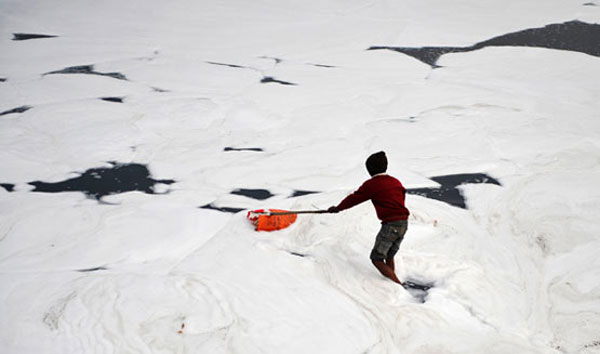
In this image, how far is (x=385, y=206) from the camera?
7.38ft

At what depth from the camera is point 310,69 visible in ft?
18.4

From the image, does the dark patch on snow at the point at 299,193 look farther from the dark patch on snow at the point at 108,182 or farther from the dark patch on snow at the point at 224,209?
the dark patch on snow at the point at 108,182

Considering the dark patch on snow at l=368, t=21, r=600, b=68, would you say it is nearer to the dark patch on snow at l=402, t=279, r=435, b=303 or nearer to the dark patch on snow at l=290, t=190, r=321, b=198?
the dark patch on snow at l=290, t=190, r=321, b=198

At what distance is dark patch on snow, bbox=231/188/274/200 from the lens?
3.25 meters

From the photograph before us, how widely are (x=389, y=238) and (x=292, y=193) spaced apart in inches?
44.6

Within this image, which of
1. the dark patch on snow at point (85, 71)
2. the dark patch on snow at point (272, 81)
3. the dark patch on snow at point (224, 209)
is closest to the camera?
the dark patch on snow at point (224, 209)

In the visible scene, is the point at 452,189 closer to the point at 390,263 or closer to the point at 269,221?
the point at 390,263

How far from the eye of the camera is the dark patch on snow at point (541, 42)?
5.89 m

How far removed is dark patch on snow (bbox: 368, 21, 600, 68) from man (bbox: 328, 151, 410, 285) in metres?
3.72

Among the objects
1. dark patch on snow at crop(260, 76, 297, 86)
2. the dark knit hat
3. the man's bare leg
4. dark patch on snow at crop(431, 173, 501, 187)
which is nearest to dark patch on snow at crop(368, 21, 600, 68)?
dark patch on snow at crop(260, 76, 297, 86)

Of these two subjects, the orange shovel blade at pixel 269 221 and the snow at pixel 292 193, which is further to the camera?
the orange shovel blade at pixel 269 221

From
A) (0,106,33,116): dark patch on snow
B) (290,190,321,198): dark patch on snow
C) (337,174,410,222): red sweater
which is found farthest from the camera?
(0,106,33,116): dark patch on snow

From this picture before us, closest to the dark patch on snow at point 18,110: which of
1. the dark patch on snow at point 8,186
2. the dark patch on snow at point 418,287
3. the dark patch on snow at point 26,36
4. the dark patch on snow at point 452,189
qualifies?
the dark patch on snow at point 8,186

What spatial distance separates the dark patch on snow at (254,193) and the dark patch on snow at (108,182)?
1.62ft
